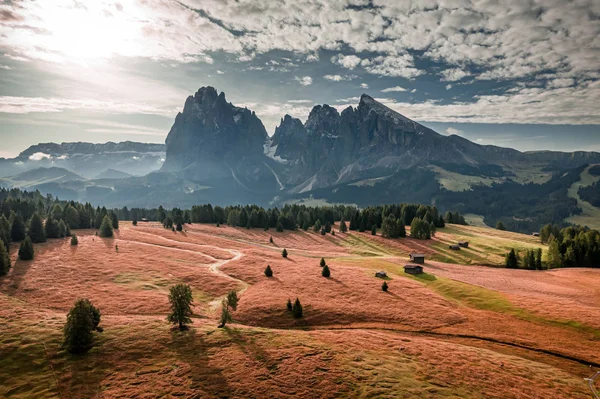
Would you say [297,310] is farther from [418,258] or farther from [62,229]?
[62,229]

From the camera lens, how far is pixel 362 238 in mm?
162250

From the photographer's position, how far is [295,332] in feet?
161

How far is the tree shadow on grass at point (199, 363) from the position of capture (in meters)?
33.4

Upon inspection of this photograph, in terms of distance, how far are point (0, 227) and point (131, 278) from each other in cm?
6225

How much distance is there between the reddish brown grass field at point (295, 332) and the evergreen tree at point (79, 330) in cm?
116

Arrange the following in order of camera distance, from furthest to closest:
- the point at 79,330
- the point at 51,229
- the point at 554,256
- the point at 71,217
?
1. the point at 71,217
2. the point at 554,256
3. the point at 51,229
4. the point at 79,330

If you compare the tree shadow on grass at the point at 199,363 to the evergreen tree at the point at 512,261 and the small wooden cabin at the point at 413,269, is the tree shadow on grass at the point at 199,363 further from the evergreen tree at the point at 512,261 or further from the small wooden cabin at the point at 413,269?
the evergreen tree at the point at 512,261

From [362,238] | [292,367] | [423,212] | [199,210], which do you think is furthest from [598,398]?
[199,210]

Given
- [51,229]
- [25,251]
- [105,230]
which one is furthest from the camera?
[105,230]

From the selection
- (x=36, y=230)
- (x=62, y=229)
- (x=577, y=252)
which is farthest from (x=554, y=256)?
(x=36, y=230)

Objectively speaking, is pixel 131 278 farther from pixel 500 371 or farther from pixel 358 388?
pixel 500 371

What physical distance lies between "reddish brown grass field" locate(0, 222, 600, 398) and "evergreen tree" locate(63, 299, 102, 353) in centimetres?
116

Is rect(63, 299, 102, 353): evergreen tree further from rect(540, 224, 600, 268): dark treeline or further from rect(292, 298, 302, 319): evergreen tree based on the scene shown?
rect(540, 224, 600, 268): dark treeline

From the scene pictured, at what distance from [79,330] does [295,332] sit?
29066 mm
